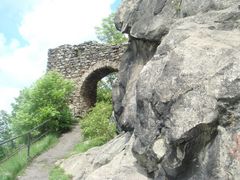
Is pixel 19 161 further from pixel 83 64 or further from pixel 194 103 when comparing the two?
pixel 83 64

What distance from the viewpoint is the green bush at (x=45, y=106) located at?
1593 centimetres

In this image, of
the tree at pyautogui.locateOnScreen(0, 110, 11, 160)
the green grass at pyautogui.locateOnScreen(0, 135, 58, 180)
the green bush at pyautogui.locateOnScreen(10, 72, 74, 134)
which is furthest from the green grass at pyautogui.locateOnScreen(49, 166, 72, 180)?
the tree at pyautogui.locateOnScreen(0, 110, 11, 160)

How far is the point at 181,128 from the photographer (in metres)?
5.34

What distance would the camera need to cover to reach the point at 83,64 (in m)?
19.8

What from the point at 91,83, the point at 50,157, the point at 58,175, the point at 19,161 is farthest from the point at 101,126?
the point at 91,83

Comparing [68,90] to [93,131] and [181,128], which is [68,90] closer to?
[93,131]

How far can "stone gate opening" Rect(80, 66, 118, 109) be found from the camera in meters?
19.6

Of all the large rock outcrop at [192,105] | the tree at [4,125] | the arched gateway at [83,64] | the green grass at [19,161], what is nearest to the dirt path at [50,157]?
the green grass at [19,161]

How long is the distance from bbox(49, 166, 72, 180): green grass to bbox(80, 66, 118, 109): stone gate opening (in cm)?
905

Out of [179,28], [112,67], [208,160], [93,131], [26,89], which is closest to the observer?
[208,160]

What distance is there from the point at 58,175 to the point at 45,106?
671 centimetres

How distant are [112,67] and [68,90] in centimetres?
257

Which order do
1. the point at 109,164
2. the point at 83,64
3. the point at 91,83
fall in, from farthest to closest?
1. the point at 91,83
2. the point at 83,64
3. the point at 109,164

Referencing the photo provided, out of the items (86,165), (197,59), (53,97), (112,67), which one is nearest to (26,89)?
(53,97)
